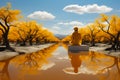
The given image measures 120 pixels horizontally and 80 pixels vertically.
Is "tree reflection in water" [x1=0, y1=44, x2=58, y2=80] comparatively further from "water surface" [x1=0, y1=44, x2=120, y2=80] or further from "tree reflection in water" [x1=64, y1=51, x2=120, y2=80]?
"tree reflection in water" [x1=64, y1=51, x2=120, y2=80]

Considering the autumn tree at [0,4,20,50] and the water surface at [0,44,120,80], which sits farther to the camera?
the autumn tree at [0,4,20,50]

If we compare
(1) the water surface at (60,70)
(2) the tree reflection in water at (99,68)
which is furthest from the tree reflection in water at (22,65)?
(2) the tree reflection in water at (99,68)

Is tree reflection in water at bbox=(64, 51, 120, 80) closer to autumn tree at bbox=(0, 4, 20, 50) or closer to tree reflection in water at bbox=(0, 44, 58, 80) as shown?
tree reflection in water at bbox=(0, 44, 58, 80)

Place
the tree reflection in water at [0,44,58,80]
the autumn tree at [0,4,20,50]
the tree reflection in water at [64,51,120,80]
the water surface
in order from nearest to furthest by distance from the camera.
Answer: the water surface
the tree reflection in water at [64,51,120,80]
the tree reflection in water at [0,44,58,80]
the autumn tree at [0,4,20,50]

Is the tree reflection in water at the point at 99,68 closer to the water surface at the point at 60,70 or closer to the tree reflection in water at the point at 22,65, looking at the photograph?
the water surface at the point at 60,70

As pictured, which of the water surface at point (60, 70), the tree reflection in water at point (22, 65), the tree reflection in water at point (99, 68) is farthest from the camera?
the tree reflection in water at point (22, 65)

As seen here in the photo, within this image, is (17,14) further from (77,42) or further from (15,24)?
(77,42)

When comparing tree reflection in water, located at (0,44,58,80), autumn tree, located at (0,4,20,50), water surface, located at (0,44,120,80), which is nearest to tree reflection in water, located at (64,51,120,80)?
water surface, located at (0,44,120,80)

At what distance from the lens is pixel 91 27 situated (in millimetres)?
60031

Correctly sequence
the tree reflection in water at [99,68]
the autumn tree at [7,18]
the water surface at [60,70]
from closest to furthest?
1. the water surface at [60,70]
2. the tree reflection in water at [99,68]
3. the autumn tree at [7,18]

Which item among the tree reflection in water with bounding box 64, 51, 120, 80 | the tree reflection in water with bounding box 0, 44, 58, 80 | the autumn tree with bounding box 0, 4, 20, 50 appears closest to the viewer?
the tree reflection in water with bounding box 64, 51, 120, 80

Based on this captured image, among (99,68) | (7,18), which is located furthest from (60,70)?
(7,18)

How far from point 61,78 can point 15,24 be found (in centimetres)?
2744

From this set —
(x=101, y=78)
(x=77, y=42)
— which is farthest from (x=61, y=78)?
(x=77, y=42)
